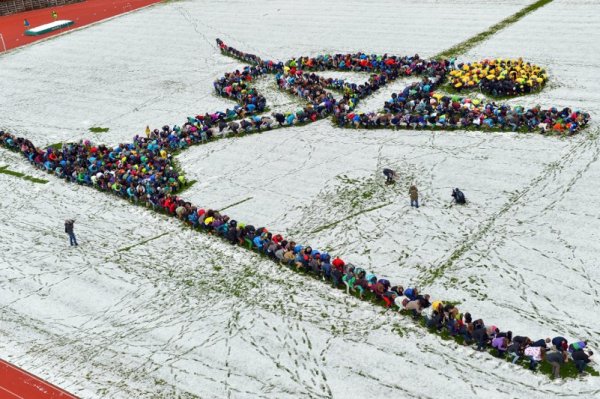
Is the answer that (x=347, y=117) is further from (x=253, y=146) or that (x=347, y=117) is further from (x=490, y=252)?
(x=490, y=252)

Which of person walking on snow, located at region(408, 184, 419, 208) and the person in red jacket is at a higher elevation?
person walking on snow, located at region(408, 184, 419, 208)

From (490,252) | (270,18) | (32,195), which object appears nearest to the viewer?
(490,252)

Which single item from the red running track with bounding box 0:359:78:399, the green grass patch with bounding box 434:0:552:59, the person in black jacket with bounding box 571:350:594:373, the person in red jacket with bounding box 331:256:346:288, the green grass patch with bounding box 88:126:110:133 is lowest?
the red running track with bounding box 0:359:78:399

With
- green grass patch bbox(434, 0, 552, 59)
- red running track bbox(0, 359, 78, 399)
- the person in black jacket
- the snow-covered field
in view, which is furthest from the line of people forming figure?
red running track bbox(0, 359, 78, 399)

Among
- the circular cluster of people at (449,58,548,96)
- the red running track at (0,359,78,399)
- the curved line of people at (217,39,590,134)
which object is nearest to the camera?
the red running track at (0,359,78,399)

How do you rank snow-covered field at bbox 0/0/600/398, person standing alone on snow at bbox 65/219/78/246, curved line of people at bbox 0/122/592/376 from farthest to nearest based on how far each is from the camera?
person standing alone on snow at bbox 65/219/78/246 < snow-covered field at bbox 0/0/600/398 < curved line of people at bbox 0/122/592/376

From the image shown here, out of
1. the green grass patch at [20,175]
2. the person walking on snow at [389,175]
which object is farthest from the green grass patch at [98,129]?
the person walking on snow at [389,175]

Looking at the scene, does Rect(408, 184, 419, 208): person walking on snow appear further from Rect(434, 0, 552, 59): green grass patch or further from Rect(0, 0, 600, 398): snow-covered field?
Rect(434, 0, 552, 59): green grass patch

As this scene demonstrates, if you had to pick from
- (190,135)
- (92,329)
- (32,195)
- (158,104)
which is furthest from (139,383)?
(158,104)

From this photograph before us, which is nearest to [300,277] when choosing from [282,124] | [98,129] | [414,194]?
[414,194]
